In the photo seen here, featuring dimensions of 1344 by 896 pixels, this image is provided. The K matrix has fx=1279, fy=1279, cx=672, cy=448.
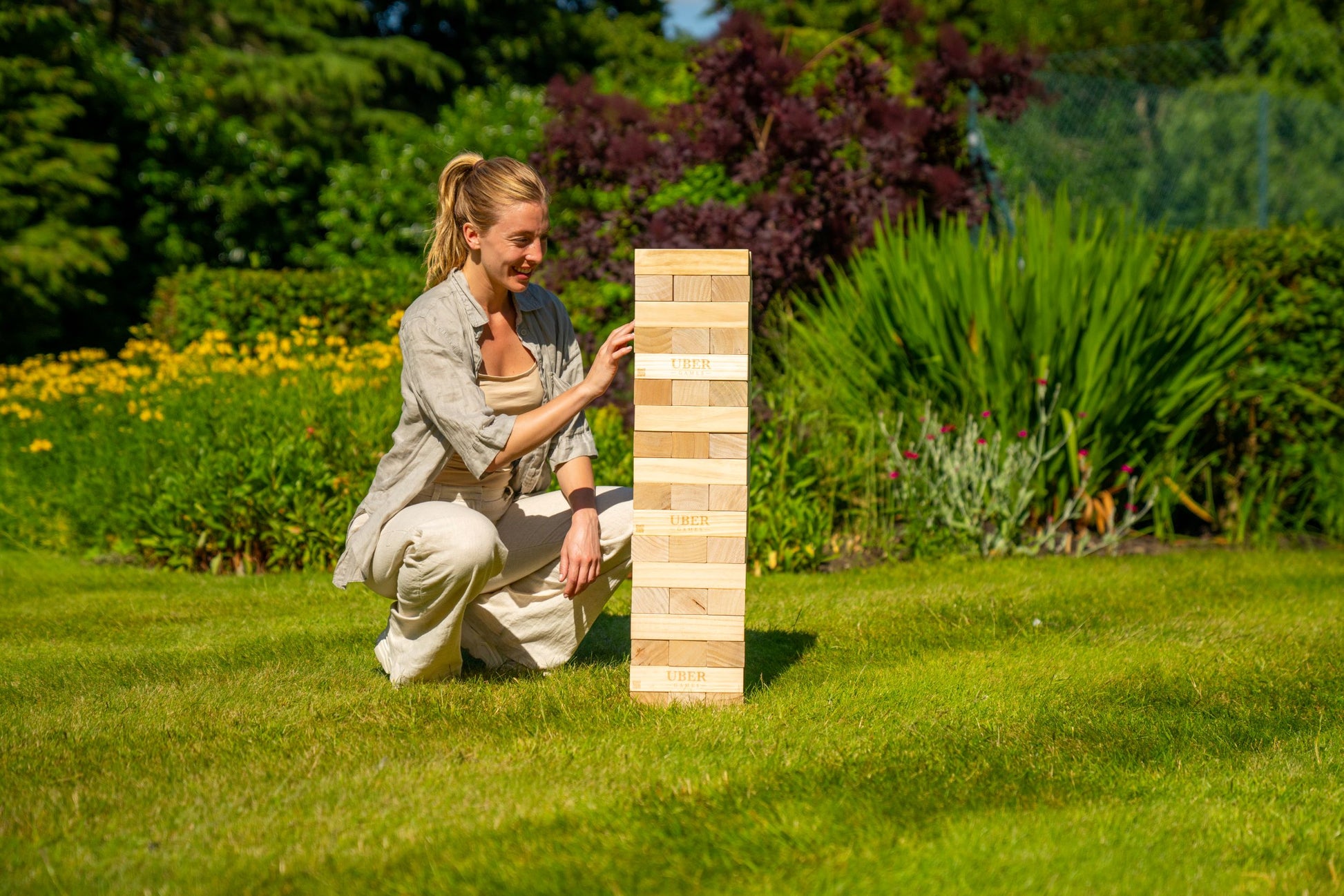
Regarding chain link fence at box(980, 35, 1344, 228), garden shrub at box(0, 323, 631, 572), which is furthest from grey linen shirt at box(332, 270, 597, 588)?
chain link fence at box(980, 35, 1344, 228)

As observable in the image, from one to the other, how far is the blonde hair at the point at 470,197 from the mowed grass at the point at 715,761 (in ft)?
4.10

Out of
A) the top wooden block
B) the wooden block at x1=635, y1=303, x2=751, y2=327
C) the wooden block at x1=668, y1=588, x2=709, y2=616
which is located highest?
the top wooden block

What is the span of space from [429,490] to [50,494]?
3.59 meters

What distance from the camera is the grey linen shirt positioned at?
341 cm

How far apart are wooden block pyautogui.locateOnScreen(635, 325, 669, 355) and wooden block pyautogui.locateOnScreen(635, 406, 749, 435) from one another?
0.51ft

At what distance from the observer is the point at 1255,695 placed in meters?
3.64

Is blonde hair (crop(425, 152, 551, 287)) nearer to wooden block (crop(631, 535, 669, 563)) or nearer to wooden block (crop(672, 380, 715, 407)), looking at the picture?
wooden block (crop(672, 380, 715, 407))

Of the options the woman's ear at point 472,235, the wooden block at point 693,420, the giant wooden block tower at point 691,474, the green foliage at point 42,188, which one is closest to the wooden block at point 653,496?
the giant wooden block tower at point 691,474

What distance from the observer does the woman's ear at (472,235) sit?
358 cm

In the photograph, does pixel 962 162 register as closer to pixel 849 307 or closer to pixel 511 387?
pixel 849 307

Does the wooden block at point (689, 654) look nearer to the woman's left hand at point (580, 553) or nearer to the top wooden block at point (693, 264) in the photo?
the woman's left hand at point (580, 553)

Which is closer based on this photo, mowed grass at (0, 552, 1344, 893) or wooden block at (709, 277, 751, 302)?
mowed grass at (0, 552, 1344, 893)

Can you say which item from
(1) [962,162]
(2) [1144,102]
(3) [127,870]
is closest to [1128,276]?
(1) [962,162]

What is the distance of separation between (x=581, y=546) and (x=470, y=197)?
3.34ft
